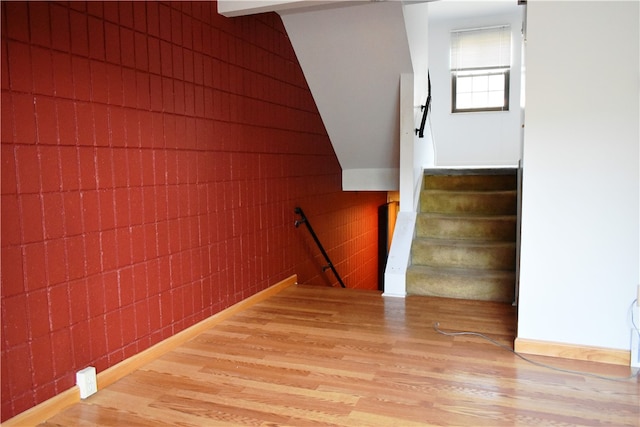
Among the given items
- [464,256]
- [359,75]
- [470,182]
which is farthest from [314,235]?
[470,182]

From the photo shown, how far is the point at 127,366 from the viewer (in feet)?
8.82

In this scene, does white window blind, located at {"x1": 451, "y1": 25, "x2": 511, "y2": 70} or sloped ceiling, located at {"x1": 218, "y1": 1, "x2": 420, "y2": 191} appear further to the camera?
white window blind, located at {"x1": 451, "y1": 25, "x2": 511, "y2": 70}

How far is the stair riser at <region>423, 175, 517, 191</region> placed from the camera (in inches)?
202

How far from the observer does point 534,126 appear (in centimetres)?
281

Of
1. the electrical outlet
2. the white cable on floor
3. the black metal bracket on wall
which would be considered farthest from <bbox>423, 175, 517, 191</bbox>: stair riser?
the electrical outlet

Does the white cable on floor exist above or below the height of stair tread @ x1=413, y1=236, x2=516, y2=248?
below

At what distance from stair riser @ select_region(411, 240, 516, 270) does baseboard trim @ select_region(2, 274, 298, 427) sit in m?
1.49

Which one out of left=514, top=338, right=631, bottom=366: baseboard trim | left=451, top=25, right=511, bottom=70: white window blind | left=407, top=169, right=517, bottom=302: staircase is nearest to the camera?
left=514, top=338, right=631, bottom=366: baseboard trim

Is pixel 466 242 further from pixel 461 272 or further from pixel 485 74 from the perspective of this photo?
pixel 485 74

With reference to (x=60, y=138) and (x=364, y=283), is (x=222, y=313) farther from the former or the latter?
(x=364, y=283)

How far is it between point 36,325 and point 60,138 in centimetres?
85

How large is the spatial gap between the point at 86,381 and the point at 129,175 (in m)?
1.07

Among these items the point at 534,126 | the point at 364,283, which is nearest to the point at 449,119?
the point at 364,283

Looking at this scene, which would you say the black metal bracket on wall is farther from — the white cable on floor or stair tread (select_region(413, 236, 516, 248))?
the white cable on floor
